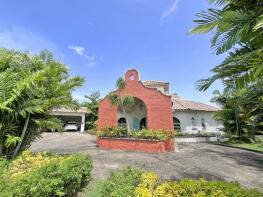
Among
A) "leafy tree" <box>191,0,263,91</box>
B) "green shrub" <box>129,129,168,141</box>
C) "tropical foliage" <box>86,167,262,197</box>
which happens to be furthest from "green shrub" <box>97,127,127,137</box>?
"leafy tree" <box>191,0,263,91</box>

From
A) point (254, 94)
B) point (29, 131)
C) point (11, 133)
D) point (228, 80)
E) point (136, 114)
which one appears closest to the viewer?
point (228, 80)

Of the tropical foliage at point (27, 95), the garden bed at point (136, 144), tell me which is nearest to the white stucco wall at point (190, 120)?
the garden bed at point (136, 144)

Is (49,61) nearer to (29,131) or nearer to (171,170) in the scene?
(29,131)

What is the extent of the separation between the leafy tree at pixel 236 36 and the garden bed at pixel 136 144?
10102mm

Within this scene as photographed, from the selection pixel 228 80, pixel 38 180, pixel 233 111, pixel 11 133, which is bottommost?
pixel 38 180

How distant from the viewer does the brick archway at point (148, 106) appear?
16.6 metres

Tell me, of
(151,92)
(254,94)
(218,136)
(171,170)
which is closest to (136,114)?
(151,92)

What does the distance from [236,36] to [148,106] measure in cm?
1420

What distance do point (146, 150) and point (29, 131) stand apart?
8245 millimetres

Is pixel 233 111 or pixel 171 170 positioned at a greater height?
pixel 233 111

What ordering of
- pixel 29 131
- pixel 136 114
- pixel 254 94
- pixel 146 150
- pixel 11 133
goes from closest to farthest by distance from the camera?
pixel 254 94 < pixel 11 133 < pixel 29 131 < pixel 146 150 < pixel 136 114

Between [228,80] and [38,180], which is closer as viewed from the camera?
[228,80]

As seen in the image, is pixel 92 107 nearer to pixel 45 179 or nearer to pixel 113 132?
pixel 113 132

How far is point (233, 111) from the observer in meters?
20.5
